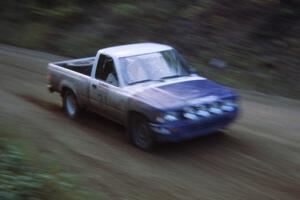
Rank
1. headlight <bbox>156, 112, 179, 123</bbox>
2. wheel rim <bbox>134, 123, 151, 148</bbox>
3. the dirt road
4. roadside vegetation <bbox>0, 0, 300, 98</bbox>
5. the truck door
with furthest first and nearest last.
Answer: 1. roadside vegetation <bbox>0, 0, 300, 98</bbox>
2. the truck door
3. wheel rim <bbox>134, 123, 151, 148</bbox>
4. headlight <bbox>156, 112, 179, 123</bbox>
5. the dirt road

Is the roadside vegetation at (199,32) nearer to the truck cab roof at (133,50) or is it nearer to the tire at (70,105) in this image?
the truck cab roof at (133,50)

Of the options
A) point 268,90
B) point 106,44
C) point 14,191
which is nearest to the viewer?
point 14,191

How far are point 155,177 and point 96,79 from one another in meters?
3.10

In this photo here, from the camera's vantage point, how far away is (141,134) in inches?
380

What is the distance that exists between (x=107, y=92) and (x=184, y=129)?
1.99 m

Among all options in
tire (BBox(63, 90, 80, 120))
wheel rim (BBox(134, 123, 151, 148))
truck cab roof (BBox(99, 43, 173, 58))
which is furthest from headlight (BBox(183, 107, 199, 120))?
tire (BBox(63, 90, 80, 120))

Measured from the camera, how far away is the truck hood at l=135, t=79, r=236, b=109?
29.9 ft

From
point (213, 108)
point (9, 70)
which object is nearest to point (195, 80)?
point (213, 108)

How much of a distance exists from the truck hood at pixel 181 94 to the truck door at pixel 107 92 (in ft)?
1.96

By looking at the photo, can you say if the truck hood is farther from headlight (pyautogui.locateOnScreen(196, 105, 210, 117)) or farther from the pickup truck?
headlight (pyautogui.locateOnScreen(196, 105, 210, 117))

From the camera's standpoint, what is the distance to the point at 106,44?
18.7 metres

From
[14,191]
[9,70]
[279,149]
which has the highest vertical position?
[14,191]

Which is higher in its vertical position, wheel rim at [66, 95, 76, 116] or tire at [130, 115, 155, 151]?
tire at [130, 115, 155, 151]

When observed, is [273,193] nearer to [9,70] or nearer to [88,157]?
[88,157]
